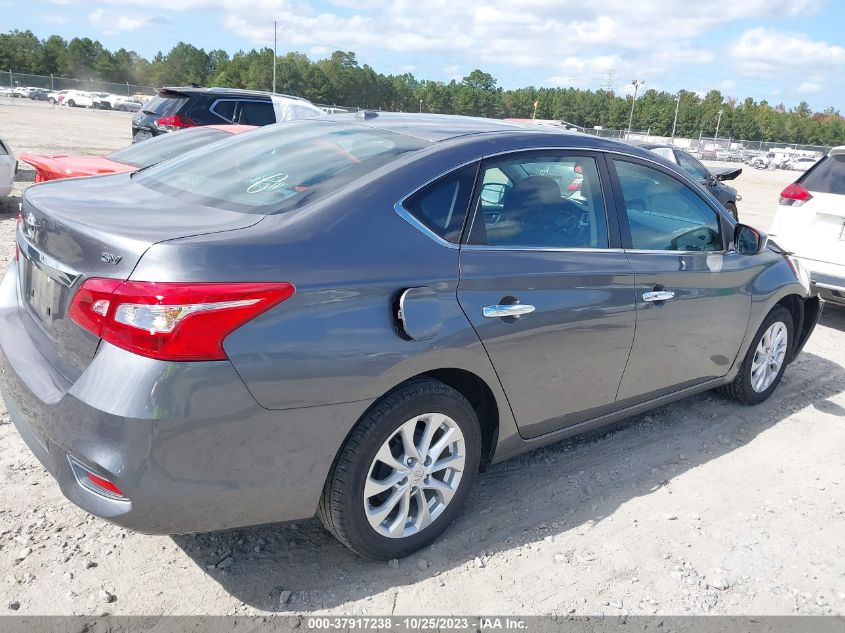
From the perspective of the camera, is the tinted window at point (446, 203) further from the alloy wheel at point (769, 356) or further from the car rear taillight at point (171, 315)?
the alloy wheel at point (769, 356)

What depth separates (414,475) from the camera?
279cm

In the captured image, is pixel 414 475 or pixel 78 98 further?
pixel 78 98

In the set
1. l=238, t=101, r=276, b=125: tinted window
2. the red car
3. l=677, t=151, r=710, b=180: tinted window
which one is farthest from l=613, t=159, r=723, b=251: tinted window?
l=238, t=101, r=276, b=125: tinted window

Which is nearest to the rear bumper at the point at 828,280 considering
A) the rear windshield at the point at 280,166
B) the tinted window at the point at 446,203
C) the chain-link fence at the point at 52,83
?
the tinted window at the point at 446,203

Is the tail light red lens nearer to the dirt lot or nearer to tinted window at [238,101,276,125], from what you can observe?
the dirt lot

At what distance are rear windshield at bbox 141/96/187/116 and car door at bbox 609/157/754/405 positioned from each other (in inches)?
404

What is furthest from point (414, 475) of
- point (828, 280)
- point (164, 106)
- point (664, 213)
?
point (164, 106)

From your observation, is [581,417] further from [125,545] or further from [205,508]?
[125,545]

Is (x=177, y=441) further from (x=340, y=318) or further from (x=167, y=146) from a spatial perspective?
(x=167, y=146)

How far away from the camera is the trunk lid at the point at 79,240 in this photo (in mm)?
2257

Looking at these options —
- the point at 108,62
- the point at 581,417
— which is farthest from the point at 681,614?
the point at 108,62

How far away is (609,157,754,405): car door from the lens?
141 inches

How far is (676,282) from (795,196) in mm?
4100

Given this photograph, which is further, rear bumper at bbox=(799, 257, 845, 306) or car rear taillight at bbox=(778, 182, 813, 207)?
car rear taillight at bbox=(778, 182, 813, 207)
